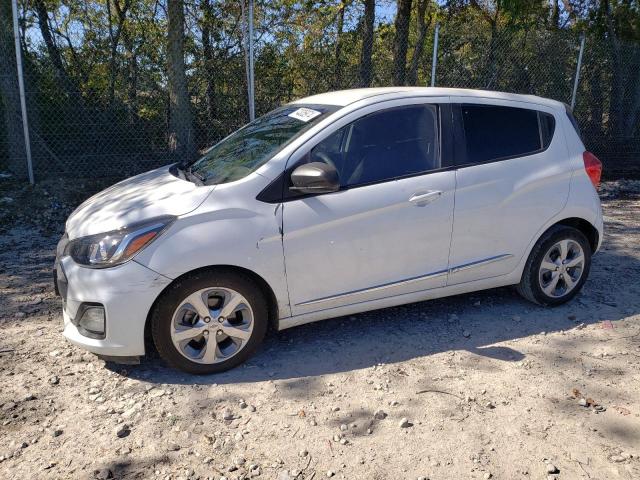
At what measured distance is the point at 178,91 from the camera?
330 inches

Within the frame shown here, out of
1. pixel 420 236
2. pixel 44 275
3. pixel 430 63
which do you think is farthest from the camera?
pixel 430 63

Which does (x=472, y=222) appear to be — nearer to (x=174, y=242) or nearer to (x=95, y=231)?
(x=174, y=242)

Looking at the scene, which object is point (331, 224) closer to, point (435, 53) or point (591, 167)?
point (591, 167)

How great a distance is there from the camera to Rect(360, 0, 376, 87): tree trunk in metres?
9.16

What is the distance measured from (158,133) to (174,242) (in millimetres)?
5568

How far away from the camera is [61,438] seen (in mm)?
2982

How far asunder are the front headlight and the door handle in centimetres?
160

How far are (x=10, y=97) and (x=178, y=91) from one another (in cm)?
226

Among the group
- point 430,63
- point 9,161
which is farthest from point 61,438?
point 430,63

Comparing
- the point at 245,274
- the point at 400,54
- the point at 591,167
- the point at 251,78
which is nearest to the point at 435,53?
the point at 400,54

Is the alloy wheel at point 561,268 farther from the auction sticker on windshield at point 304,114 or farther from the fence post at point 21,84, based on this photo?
the fence post at point 21,84

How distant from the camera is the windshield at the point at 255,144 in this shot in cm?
385

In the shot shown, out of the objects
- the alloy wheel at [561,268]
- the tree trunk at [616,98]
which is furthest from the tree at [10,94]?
the tree trunk at [616,98]

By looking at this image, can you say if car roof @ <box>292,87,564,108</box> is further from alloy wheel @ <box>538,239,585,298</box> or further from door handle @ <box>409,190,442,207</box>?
alloy wheel @ <box>538,239,585,298</box>
